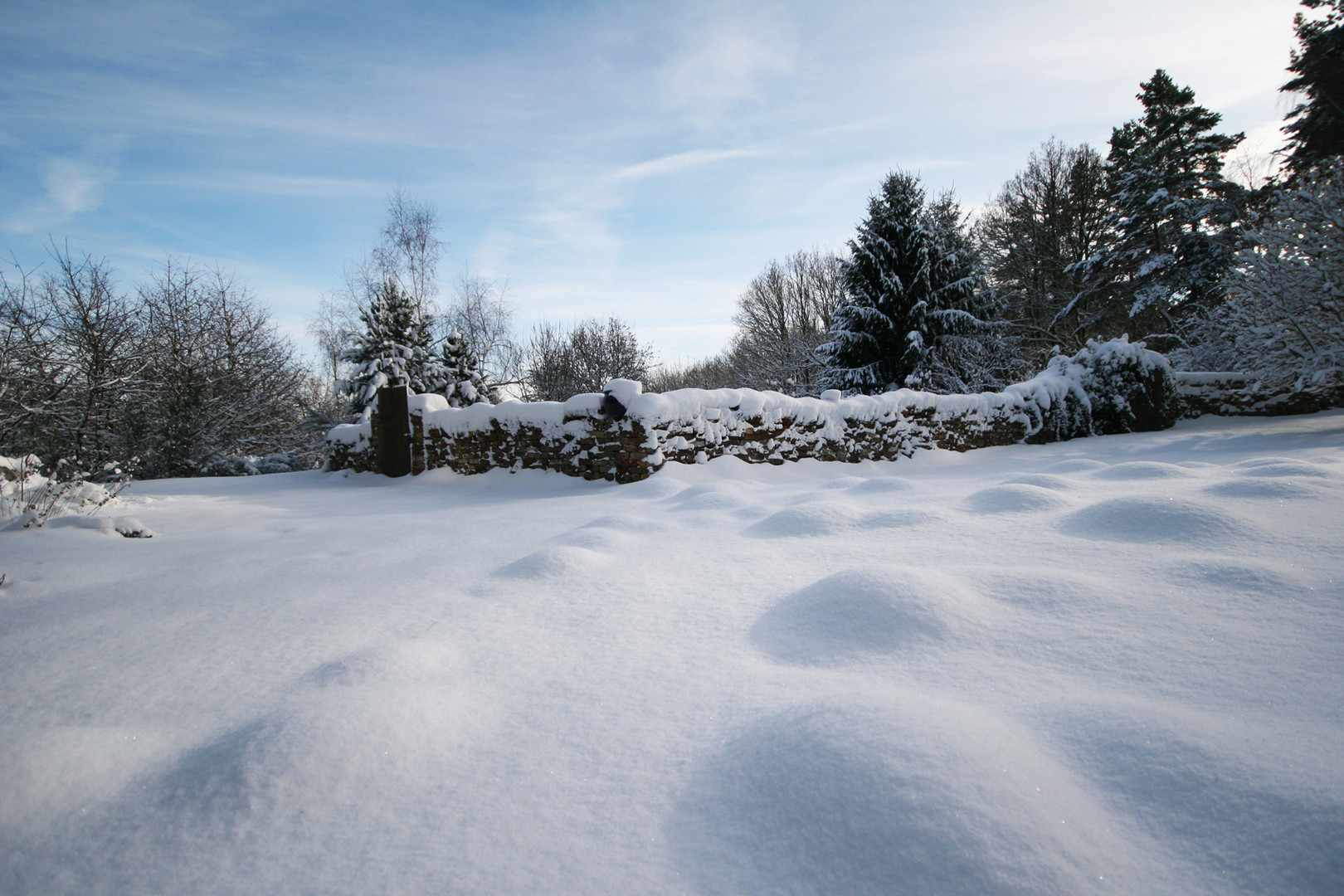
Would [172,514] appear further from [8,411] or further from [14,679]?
[14,679]

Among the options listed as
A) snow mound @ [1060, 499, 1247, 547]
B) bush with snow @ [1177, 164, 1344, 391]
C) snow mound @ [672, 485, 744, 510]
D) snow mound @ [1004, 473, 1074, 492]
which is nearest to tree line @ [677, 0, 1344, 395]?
bush with snow @ [1177, 164, 1344, 391]

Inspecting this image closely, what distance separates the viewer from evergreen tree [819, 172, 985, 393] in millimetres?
12492

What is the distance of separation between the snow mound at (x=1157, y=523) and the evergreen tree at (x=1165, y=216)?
15.6 metres

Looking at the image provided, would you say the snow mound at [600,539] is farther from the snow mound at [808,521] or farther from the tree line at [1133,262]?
the tree line at [1133,262]

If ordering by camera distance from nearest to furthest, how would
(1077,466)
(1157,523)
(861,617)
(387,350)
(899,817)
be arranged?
(899,817), (861,617), (1157,523), (1077,466), (387,350)

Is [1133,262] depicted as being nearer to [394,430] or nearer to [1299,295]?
[1299,295]

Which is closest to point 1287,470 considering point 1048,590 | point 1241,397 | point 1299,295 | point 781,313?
point 1048,590

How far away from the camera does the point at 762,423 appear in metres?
6.98

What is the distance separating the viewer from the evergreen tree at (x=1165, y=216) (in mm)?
15008

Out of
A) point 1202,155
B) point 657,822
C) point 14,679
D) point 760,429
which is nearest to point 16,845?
point 14,679

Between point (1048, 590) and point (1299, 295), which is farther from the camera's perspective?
point (1299, 295)

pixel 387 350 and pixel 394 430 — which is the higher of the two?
pixel 387 350

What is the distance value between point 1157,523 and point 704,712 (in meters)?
2.95

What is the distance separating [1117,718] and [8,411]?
374 inches
